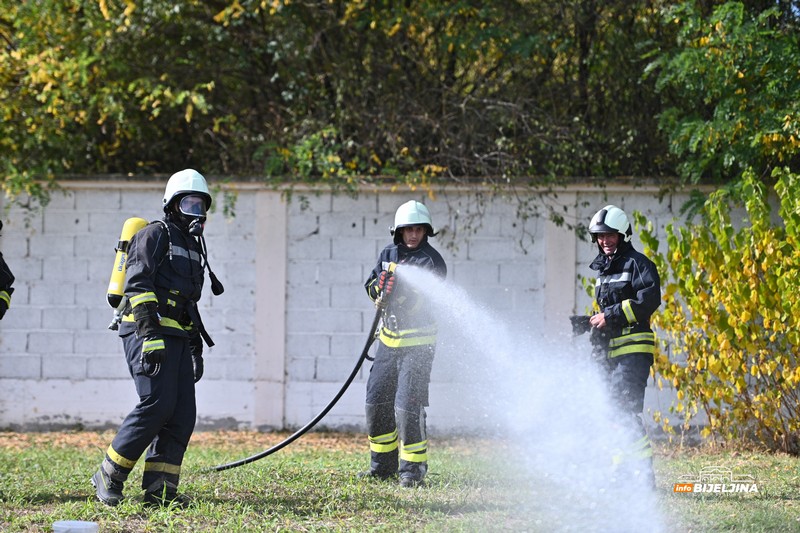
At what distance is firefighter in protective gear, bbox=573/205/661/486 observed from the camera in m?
5.69

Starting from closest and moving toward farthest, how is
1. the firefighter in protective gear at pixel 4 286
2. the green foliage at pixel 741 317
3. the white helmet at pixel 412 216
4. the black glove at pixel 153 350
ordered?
the black glove at pixel 153 350 < the firefighter in protective gear at pixel 4 286 < the white helmet at pixel 412 216 < the green foliage at pixel 741 317

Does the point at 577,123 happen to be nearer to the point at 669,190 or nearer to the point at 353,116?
the point at 669,190

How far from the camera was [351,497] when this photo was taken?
18.6 ft

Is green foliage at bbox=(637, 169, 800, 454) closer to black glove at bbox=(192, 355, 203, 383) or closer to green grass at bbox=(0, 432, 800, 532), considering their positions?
green grass at bbox=(0, 432, 800, 532)

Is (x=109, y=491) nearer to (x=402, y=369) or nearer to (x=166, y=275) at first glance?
(x=166, y=275)

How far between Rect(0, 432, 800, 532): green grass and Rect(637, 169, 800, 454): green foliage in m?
0.37

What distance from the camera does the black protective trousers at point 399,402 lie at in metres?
6.05

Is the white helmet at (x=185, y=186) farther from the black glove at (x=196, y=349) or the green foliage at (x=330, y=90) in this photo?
the green foliage at (x=330, y=90)

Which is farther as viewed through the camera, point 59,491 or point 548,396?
point 548,396

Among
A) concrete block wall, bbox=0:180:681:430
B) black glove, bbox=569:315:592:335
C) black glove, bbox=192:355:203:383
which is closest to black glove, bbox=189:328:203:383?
black glove, bbox=192:355:203:383

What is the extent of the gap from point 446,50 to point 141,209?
3.40 meters

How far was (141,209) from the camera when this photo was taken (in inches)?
345

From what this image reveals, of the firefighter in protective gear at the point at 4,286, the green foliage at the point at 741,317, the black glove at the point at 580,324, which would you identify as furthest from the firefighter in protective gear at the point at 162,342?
the green foliage at the point at 741,317

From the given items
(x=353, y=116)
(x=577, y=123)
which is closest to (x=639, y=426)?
(x=577, y=123)
